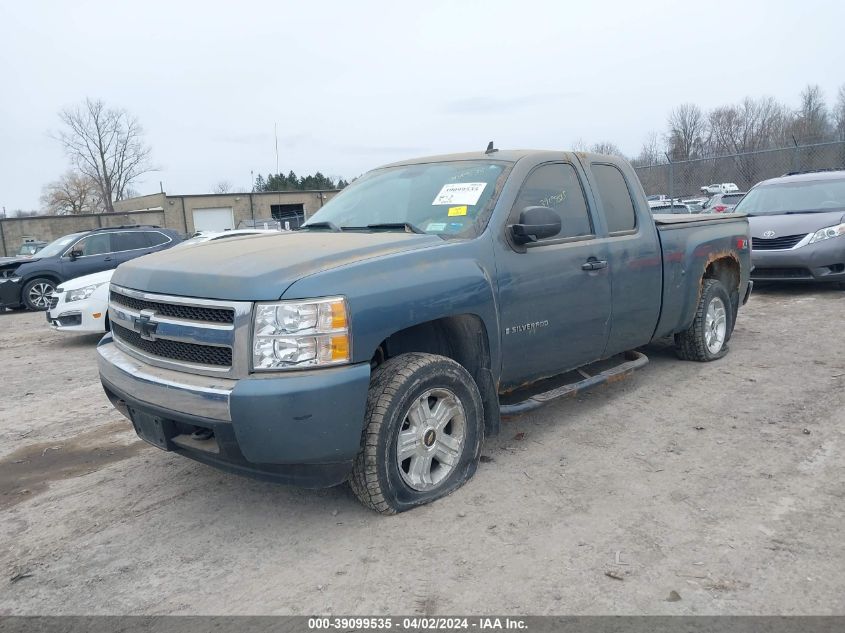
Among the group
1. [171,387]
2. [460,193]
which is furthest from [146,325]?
[460,193]

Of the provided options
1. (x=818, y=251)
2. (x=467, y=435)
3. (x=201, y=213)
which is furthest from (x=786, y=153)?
(x=201, y=213)

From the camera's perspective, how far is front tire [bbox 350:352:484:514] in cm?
317

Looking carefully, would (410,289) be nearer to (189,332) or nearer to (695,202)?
(189,332)

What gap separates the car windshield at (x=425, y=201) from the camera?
394 centimetres

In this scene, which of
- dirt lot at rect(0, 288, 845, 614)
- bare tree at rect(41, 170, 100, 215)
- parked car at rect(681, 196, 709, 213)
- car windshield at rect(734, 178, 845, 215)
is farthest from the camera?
bare tree at rect(41, 170, 100, 215)

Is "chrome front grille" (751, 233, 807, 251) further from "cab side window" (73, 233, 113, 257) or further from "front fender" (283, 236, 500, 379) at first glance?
"cab side window" (73, 233, 113, 257)

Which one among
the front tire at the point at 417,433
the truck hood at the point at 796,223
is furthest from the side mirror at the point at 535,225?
the truck hood at the point at 796,223

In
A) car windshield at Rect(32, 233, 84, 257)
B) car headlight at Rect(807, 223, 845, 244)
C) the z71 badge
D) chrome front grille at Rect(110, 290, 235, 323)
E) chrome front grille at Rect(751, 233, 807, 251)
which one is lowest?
the z71 badge

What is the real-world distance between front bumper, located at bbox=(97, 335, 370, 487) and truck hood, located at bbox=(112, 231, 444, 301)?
397 millimetres

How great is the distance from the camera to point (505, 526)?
10.6ft

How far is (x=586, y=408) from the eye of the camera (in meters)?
5.00

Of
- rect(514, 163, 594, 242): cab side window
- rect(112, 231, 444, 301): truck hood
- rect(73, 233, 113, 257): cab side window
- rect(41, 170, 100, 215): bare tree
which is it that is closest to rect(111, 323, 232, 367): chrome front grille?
rect(112, 231, 444, 301): truck hood

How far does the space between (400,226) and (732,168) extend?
20929 mm

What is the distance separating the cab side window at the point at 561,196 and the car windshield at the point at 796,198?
22.5 feet
